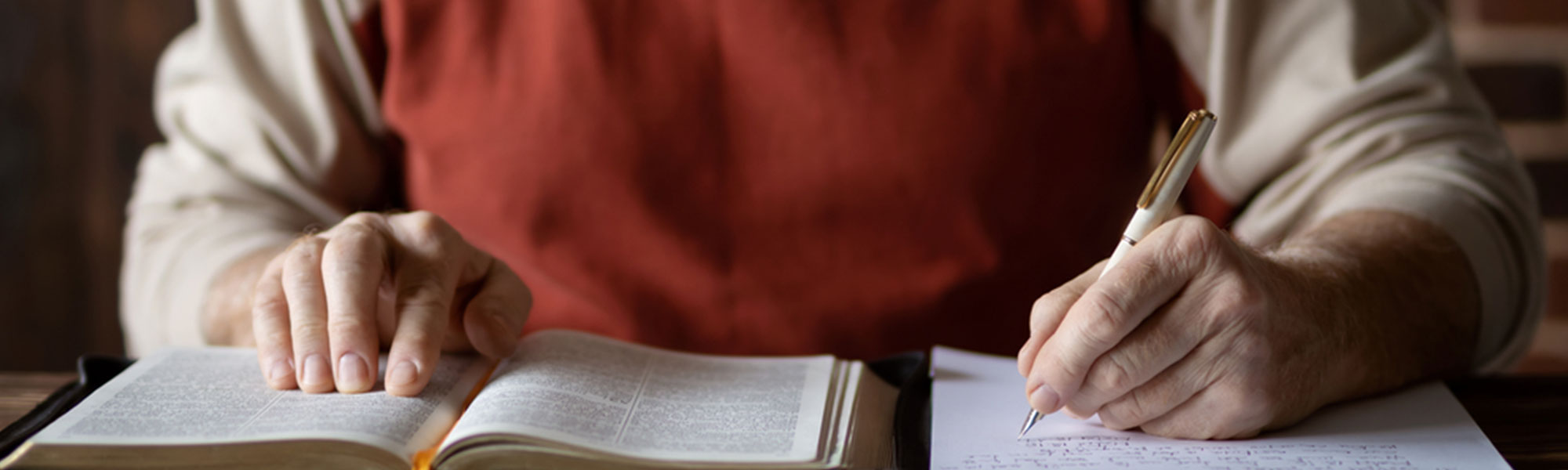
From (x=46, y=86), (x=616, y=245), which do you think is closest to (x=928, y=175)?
(x=616, y=245)

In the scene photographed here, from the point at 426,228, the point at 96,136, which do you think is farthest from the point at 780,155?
the point at 96,136

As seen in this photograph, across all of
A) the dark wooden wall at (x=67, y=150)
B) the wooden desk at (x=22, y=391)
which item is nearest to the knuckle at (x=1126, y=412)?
the wooden desk at (x=22, y=391)

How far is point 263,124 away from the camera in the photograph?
3.73ft

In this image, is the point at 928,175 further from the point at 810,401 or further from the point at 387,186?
the point at 387,186

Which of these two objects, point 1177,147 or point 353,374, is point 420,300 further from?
point 1177,147

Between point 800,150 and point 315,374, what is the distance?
53 centimetres

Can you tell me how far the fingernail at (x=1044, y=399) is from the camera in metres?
0.60

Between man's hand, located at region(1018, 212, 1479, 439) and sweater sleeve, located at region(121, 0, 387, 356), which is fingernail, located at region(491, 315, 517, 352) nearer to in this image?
man's hand, located at region(1018, 212, 1479, 439)

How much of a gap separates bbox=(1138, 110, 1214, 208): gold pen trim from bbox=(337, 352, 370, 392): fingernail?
0.47 metres

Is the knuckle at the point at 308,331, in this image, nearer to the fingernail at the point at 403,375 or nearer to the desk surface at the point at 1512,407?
the fingernail at the point at 403,375

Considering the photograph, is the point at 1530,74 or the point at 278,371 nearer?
the point at 278,371

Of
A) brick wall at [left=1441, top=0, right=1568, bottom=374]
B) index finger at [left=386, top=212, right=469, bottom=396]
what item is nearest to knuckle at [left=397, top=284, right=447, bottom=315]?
index finger at [left=386, top=212, right=469, bottom=396]

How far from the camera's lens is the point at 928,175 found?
104 cm

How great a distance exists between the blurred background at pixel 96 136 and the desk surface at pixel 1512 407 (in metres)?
0.93
